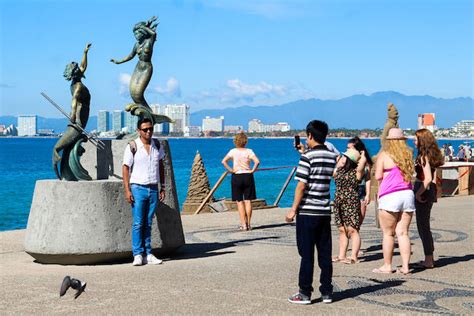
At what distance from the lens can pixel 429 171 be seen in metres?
9.67

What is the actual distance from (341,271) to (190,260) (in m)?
1.94

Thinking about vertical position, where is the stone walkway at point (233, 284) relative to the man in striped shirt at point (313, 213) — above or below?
below

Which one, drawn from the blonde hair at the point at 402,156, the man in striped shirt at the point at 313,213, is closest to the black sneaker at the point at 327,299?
the man in striped shirt at the point at 313,213

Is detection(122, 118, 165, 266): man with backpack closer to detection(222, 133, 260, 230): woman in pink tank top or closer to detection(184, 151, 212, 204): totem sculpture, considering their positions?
detection(222, 133, 260, 230): woman in pink tank top

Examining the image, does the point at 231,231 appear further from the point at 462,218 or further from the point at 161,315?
the point at 161,315

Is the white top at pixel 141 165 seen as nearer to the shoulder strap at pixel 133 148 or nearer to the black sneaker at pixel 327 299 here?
the shoulder strap at pixel 133 148

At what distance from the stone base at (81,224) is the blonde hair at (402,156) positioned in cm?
322

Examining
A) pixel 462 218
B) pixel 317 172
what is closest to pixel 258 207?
pixel 462 218

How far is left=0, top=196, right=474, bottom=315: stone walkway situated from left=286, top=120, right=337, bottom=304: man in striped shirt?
0.66ft

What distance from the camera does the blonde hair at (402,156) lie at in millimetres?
9258

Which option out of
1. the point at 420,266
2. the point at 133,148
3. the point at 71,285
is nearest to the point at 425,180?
the point at 420,266

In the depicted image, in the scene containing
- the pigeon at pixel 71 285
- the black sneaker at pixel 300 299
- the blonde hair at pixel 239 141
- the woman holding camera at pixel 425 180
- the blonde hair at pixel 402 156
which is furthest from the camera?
the blonde hair at pixel 239 141

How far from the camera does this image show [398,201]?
9289mm

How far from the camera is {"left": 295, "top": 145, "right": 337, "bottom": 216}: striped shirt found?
7.69 m
